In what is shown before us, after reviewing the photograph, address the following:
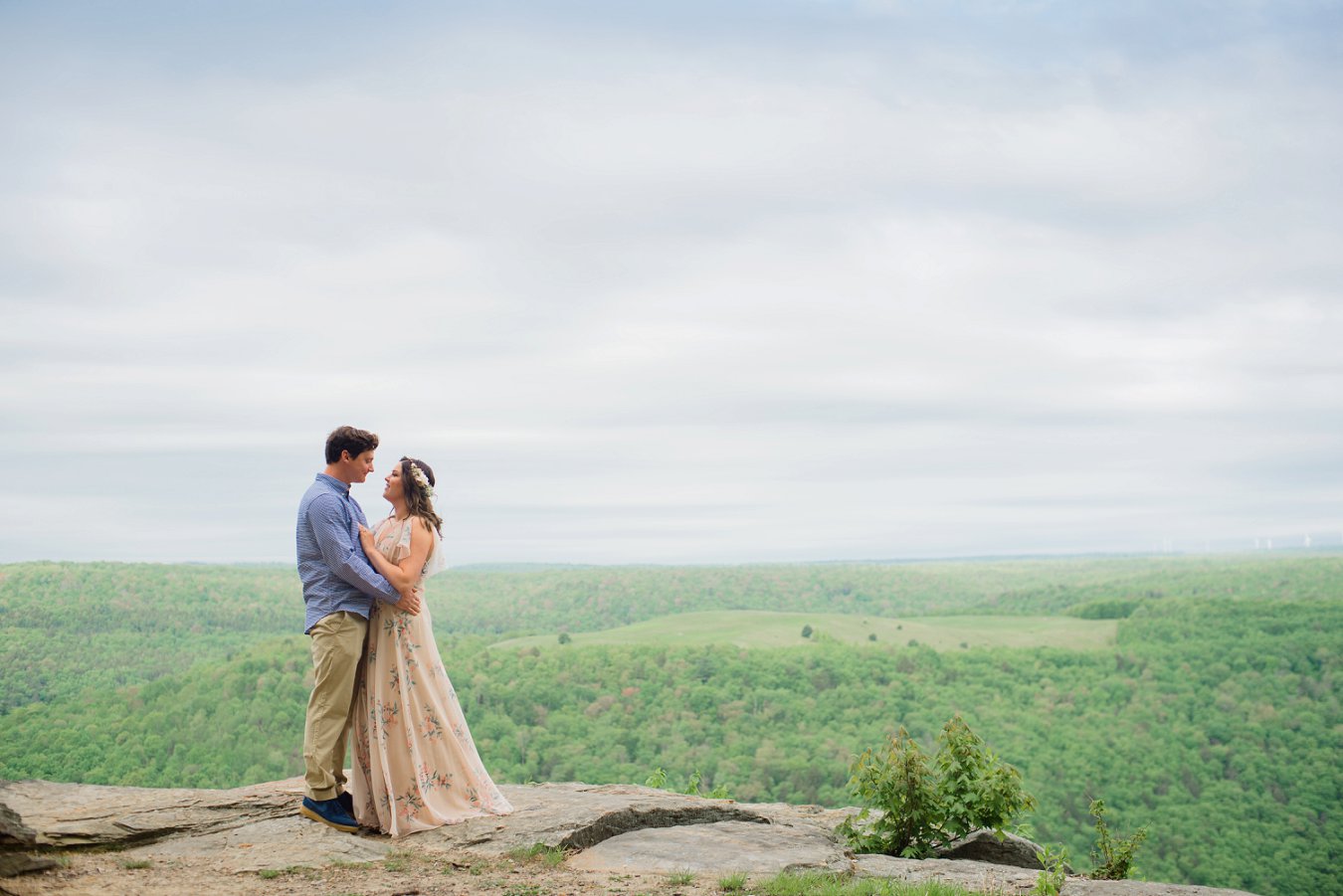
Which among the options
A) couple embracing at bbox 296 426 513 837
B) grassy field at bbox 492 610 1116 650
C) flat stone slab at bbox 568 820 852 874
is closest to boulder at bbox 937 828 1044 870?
flat stone slab at bbox 568 820 852 874

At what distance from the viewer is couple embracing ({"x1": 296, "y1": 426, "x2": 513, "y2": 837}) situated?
885cm

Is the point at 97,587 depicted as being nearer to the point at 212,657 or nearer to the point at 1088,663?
the point at 212,657

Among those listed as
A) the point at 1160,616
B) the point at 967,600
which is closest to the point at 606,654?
the point at 1160,616

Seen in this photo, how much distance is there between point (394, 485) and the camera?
9.53 metres

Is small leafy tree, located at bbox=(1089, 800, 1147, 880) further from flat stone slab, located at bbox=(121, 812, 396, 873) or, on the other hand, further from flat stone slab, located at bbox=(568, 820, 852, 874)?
flat stone slab, located at bbox=(121, 812, 396, 873)

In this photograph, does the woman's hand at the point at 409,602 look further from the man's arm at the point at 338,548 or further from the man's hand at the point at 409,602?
the man's arm at the point at 338,548

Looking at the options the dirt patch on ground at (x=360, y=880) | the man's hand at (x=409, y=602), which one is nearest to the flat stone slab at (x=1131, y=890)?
the dirt patch on ground at (x=360, y=880)

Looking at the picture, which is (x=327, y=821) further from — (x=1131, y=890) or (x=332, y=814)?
(x=1131, y=890)

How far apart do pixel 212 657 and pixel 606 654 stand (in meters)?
35.9

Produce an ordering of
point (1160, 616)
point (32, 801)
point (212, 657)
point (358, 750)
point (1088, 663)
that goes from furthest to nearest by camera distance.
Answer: point (1160, 616), point (1088, 663), point (212, 657), point (32, 801), point (358, 750)

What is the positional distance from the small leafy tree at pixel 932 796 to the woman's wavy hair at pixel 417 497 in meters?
5.67

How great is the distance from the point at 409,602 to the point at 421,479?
1258 millimetres

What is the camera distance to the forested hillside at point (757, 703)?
203ft

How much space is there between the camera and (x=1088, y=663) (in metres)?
114
